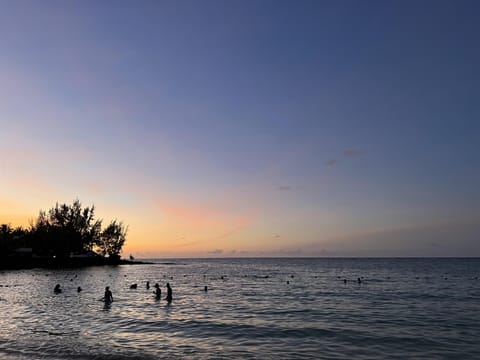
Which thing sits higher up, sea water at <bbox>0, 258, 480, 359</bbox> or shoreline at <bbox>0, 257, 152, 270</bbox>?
shoreline at <bbox>0, 257, 152, 270</bbox>

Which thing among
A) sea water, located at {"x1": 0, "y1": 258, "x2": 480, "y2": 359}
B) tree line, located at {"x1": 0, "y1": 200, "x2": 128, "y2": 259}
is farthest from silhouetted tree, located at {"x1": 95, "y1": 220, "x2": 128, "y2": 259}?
sea water, located at {"x1": 0, "y1": 258, "x2": 480, "y2": 359}

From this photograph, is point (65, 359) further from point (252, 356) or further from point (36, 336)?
point (252, 356)

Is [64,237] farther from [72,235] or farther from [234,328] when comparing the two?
[234,328]

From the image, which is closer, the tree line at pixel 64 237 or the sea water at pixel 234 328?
the sea water at pixel 234 328

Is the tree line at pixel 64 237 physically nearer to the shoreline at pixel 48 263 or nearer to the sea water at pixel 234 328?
the shoreline at pixel 48 263

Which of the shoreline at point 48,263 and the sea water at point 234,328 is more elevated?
the shoreline at point 48,263

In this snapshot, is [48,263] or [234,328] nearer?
[234,328]

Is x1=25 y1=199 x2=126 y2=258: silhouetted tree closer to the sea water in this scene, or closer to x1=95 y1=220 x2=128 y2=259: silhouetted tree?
x1=95 y1=220 x2=128 y2=259: silhouetted tree

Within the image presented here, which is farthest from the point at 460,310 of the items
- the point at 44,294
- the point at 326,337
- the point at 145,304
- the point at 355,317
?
the point at 44,294

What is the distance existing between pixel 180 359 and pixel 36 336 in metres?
10.7

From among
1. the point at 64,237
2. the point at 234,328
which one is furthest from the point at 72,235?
the point at 234,328

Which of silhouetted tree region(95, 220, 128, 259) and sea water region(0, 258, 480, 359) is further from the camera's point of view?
silhouetted tree region(95, 220, 128, 259)

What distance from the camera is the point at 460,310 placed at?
4056 cm

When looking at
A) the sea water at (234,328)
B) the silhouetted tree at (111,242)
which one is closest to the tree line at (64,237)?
the silhouetted tree at (111,242)
